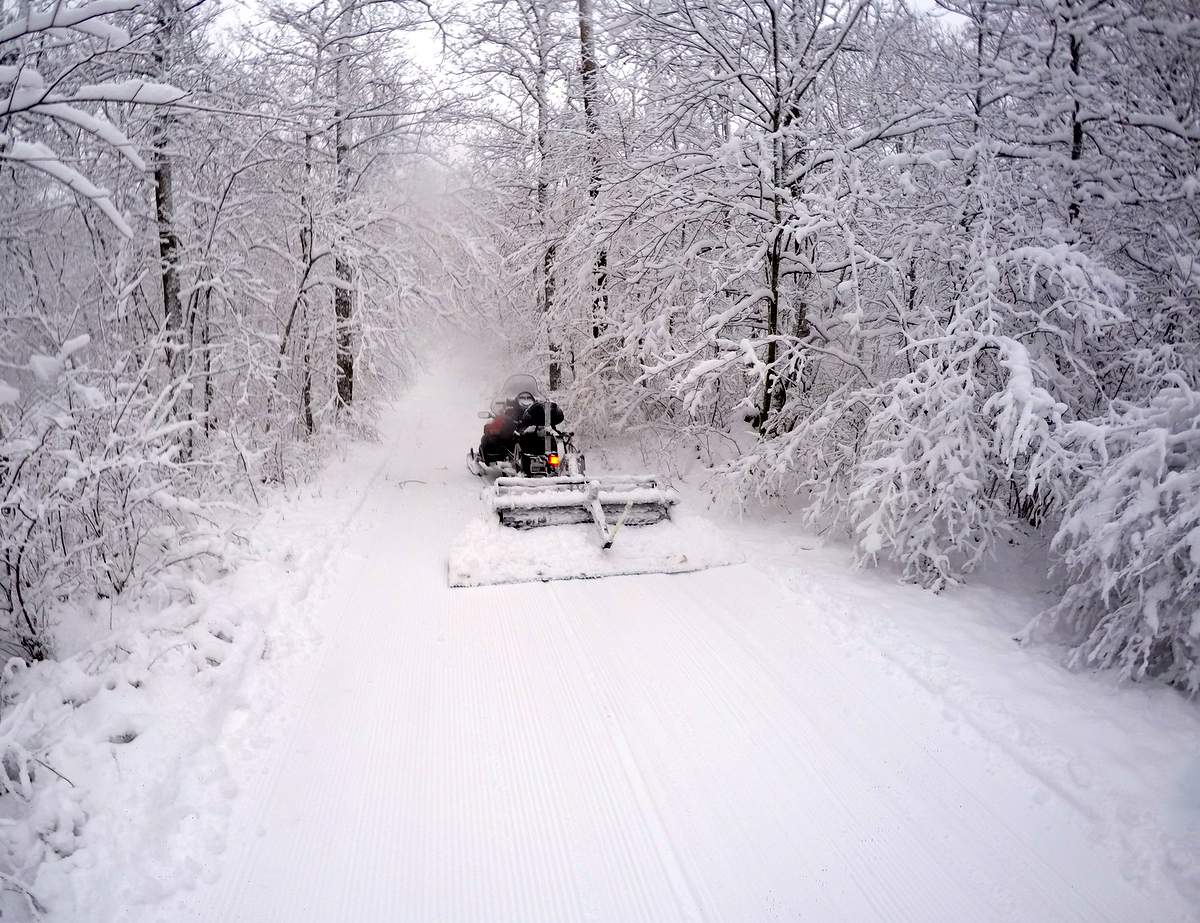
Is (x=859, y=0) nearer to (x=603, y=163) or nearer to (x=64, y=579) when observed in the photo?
(x=603, y=163)

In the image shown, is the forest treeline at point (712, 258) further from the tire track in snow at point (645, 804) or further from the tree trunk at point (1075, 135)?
the tire track in snow at point (645, 804)

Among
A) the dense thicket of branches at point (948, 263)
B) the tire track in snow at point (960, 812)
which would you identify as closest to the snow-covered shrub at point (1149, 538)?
the dense thicket of branches at point (948, 263)

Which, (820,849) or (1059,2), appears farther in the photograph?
(1059,2)

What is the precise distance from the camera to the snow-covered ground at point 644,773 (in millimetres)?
3105

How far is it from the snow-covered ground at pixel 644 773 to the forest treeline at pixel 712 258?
105 centimetres

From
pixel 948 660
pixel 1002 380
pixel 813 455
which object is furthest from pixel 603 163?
pixel 948 660

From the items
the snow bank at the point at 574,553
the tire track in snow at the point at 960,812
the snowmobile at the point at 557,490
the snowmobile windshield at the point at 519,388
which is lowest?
the tire track in snow at the point at 960,812

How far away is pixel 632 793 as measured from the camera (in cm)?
375

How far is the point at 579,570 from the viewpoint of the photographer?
7.04 m

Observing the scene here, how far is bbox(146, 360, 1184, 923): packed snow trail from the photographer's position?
3.09 meters

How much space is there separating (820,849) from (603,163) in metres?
10.2

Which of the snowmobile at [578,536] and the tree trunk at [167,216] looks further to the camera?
the tree trunk at [167,216]

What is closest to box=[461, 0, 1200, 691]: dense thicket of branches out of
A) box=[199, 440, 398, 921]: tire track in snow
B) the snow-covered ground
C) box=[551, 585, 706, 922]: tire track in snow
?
the snow-covered ground

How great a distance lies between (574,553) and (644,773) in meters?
3.61
